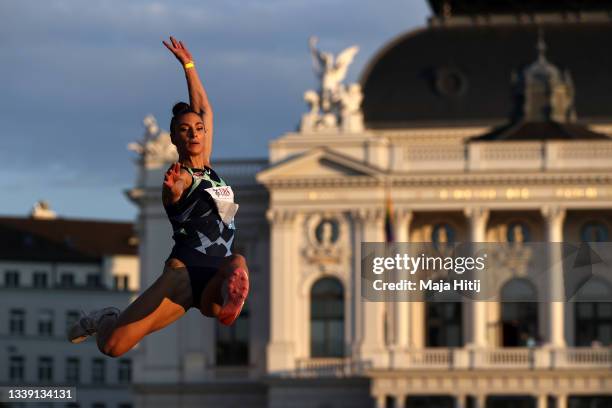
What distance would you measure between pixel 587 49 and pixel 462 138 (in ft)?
23.3

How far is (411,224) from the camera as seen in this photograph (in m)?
104

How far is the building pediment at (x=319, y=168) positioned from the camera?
102 metres

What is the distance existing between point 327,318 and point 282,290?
83.7 inches

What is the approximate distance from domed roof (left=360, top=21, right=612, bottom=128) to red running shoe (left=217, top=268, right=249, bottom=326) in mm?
93723

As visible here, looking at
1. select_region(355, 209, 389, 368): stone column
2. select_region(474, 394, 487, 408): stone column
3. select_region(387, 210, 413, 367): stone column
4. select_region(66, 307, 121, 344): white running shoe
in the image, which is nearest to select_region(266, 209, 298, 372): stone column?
select_region(355, 209, 389, 368): stone column

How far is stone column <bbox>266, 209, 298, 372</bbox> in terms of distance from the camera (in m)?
102

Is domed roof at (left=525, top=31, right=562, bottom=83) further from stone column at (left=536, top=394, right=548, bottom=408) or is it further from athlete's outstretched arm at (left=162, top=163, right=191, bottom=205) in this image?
athlete's outstretched arm at (left=162, top=163, right=191, bottom=205)

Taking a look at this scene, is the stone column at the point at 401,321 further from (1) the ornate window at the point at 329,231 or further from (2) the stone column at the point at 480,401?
(2) the stone column at the point at 480,401

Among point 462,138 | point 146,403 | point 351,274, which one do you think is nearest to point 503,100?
point 462,138

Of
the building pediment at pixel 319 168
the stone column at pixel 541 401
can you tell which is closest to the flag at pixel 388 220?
the building pediment at pixel 319 168

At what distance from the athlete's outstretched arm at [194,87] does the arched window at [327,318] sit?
89185mm

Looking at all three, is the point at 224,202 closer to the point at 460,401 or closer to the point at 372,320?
the point at 460,401

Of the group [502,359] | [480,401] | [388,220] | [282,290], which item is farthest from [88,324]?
[282,290]

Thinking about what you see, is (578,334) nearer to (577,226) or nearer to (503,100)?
(577,226)
